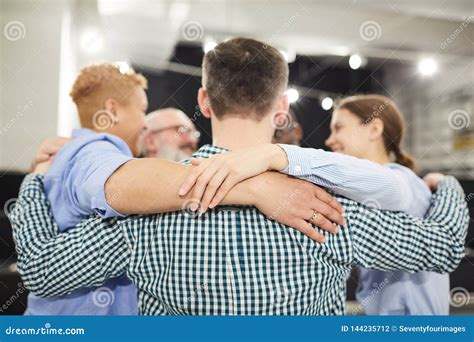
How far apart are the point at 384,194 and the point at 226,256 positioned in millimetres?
358

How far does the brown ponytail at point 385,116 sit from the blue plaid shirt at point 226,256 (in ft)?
1.65

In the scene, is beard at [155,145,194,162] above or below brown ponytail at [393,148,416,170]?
above

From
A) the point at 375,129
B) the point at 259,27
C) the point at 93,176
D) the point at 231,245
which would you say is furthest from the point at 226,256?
the point at 259,27

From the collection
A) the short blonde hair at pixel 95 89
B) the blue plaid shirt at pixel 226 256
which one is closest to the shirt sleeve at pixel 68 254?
the blue plaid shirt at pixel 226 256

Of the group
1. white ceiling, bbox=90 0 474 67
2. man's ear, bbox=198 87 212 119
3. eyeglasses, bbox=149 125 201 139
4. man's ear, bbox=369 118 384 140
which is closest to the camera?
man's ear, bbox=198 87 212 119

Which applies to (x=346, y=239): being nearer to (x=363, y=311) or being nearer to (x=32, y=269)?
(x=363, y=311)

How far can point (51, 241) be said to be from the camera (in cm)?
100

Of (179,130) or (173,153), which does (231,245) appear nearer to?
(173,153)

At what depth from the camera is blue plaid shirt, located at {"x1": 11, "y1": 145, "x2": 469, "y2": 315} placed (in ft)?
2.89

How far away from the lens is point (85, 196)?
0.93 m

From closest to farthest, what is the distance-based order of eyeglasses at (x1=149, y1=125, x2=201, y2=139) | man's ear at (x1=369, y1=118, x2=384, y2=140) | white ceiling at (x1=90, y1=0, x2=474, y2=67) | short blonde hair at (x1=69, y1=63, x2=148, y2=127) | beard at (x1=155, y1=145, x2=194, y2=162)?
1. short blonde hair at (x1=69, y1=63, x2=148, y2=127)
2. man's ear at (x1=369, y1=118, x2=384, y2=140)
3. beard at (x1=155, y1=145, x2=194, y2=162)
4. eyeglasses at (x1=149, y1=125, x2=201, y2=139)
5. white ceiling at (x1=90, y1=0, x2=474, y2=67)

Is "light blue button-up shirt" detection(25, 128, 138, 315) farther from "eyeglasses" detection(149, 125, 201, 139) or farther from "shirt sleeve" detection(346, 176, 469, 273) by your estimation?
"eyeglasses" detection(149, 125, 201, 139)

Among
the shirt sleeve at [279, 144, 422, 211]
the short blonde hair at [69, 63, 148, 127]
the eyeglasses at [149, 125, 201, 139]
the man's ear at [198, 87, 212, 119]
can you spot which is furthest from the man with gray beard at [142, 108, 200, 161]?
the shirt sleeve at [279, 144, 422, 211]

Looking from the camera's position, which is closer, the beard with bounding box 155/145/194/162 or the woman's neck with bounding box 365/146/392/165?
the woman's neck with bounding box 365/146/392/165
